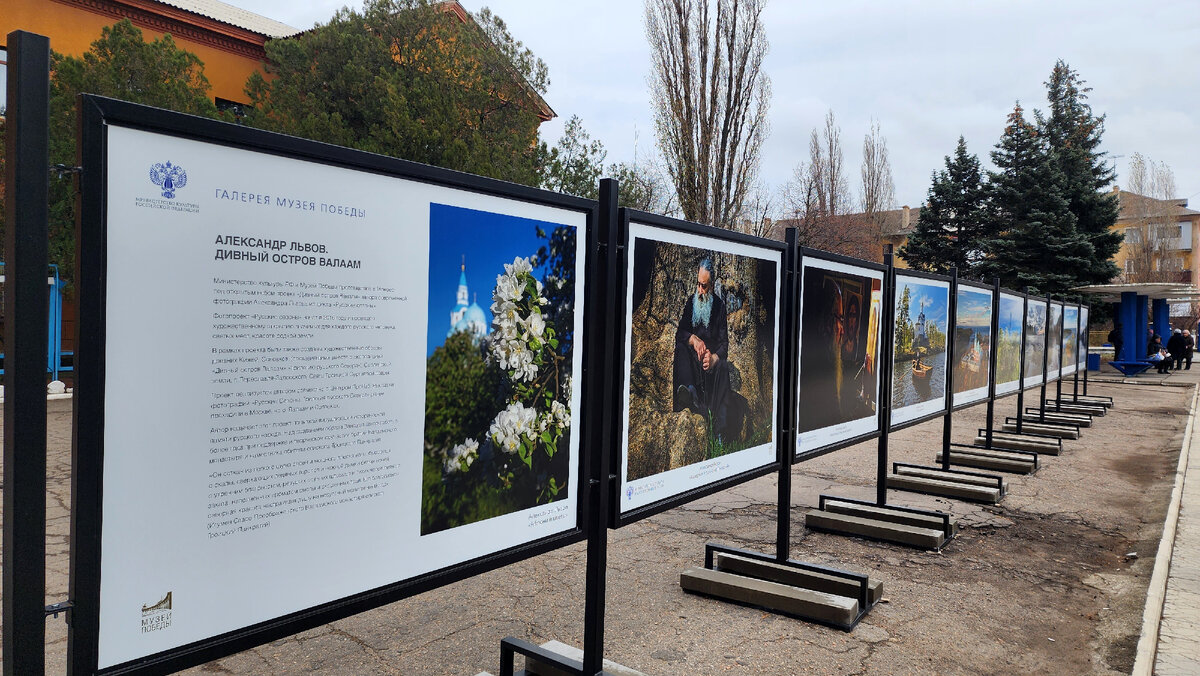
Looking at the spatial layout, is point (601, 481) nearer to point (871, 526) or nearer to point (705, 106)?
point (871, 526)

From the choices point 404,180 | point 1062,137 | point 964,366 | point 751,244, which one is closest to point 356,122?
point 964,366

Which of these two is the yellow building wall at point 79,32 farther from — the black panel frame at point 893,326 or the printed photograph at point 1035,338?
the printed photograph at point 1035,338

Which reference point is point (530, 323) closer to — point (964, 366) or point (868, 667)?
point (868, 667)

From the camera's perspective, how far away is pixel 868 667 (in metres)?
3.55

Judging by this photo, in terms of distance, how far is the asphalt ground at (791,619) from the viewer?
11.8 ft

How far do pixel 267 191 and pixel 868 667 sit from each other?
3299mm

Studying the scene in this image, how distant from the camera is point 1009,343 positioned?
9.31 meters

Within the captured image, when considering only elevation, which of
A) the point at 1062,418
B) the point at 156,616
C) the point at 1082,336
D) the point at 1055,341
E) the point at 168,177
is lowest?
the point at 1062,418

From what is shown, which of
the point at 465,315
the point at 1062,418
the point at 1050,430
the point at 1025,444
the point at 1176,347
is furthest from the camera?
the point at 1176,347

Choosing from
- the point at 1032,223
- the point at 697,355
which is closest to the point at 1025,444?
the point at 697,355

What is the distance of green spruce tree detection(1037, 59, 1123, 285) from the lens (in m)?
32.1

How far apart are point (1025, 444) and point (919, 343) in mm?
5221

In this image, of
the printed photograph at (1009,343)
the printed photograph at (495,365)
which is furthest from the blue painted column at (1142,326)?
the printed photograph at (495,365)

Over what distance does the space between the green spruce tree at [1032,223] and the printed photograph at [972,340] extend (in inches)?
1021
